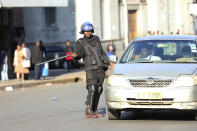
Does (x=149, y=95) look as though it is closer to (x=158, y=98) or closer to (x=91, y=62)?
(x=158, y=98)

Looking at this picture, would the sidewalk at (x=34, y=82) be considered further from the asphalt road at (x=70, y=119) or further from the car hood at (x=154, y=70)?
the car hood at (x=154, y=70)

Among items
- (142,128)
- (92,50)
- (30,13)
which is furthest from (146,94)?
(30,13)

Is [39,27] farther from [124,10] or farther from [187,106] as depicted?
[187,106]

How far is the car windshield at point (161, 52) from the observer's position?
14.1 metres

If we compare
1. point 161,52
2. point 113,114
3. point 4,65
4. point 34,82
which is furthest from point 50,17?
point 113,114

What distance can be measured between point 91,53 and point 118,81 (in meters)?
1.25

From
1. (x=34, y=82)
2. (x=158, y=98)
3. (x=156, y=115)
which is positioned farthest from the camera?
(x=34, y=82)

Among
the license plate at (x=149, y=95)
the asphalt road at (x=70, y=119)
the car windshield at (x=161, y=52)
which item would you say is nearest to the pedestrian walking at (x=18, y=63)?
the asphalt road at (x=70, y=119)

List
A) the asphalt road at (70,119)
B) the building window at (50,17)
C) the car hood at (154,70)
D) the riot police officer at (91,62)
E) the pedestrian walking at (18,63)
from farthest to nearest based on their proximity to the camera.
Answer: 1. the building window at (50,17)
2. the pedestrian walking at (18,63)
3. the riot police officer at (91,62)
4. the car hood at (154,70)
5. the asphalt road at (70,119)

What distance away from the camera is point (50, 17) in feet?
164

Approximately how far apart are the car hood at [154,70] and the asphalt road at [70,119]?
88 centimetres

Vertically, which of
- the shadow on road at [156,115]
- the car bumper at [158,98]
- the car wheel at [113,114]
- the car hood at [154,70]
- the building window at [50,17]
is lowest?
the shadow on road at [156,115]

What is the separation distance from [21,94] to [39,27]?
86.1ft

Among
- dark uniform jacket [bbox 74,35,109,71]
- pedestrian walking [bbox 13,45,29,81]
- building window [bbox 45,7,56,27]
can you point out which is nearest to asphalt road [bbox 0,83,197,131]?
dark uniform jacket [bbox 74,35,109,71]
